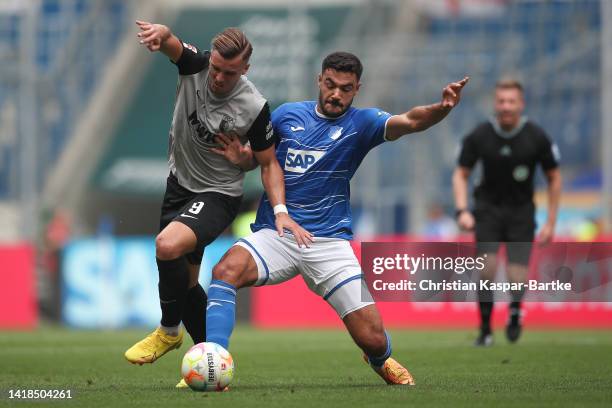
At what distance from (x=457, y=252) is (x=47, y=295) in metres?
12.8

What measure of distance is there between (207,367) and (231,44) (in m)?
1.88

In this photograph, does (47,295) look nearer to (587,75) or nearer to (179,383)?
(587,75)

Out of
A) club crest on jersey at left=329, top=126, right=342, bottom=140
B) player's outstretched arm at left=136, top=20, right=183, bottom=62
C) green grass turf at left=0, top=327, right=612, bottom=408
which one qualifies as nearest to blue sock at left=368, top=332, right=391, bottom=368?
green grass turf at left=0, top=327, right=612, bottom=408

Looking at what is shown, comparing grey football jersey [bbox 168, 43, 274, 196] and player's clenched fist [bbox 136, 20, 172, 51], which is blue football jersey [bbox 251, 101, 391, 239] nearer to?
grey football jersey [bbox 168, 43, 274, 196]

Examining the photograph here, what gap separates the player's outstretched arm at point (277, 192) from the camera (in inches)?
292

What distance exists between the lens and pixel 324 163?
7.70m

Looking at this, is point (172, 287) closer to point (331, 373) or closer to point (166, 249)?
point (166, 249)

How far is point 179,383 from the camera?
779 centimetres

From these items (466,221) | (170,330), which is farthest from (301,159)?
(466,221)

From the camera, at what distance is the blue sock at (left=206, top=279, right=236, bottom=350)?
7.16 metres

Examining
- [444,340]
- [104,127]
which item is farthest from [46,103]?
[444,340]

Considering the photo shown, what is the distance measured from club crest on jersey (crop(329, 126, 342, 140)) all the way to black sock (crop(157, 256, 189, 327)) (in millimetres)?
1201

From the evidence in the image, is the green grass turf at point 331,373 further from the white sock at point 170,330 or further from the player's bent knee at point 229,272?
the player's bent knee at point 229,272

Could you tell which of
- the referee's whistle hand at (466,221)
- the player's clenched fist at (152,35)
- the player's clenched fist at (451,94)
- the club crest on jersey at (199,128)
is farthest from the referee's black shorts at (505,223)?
the player's clenched fist at (152,35)
